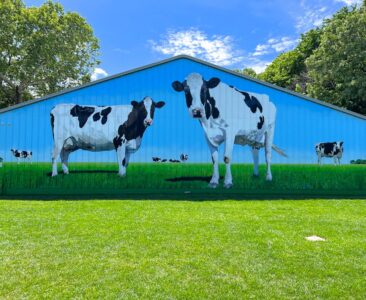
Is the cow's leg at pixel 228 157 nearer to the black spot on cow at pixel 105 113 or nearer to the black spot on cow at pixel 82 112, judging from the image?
the black spot on cow at pixel 105 113

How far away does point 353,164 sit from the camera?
13617 mm

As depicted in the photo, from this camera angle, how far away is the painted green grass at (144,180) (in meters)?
12.9

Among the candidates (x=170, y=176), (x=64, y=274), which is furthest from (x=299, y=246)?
(x=170, y=176)

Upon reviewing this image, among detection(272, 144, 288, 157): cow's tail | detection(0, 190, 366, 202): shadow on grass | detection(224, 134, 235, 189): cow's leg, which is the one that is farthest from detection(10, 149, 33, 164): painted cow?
detection(272, 144, 288, 157): cow's tail

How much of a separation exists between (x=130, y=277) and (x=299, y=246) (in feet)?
9.59

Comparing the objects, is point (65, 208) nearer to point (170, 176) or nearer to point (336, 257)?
point (170, 176)

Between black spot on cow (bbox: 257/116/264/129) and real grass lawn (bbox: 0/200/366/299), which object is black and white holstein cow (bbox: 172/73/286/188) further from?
real grass lawn (bbox: 0/200/366/299)

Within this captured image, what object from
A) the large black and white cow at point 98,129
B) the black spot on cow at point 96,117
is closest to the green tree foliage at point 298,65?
the large black and white cow at point 98,129

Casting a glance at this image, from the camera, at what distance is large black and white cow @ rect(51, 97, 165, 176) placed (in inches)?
506

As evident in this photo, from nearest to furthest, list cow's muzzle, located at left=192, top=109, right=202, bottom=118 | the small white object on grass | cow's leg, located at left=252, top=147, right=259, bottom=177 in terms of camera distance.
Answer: the small white object on grass
cow's muzzle, located at left=192, top=109, right=202, bottom=118
cow's leg, located at left=252, top=147, right=259, bottom=177

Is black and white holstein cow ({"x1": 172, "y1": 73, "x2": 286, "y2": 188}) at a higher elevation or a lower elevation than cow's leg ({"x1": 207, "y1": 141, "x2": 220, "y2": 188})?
higher

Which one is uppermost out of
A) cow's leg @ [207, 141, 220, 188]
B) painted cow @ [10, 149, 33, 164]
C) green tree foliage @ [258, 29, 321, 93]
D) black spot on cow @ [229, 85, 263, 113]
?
green tree foliage @ [258, 29, 321, 93]

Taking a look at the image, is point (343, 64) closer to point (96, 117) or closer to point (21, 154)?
point (96, 117)

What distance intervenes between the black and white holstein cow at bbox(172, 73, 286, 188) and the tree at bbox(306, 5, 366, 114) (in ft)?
38.5
